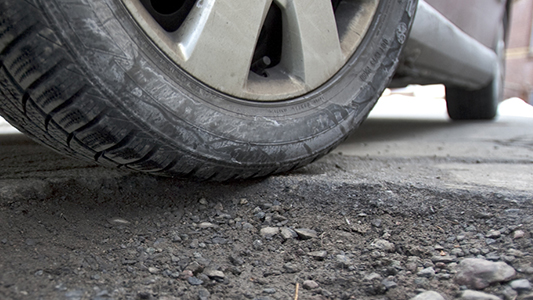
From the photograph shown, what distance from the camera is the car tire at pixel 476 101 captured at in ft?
10.6

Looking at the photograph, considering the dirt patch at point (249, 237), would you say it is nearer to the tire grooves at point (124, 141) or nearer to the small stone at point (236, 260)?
the small stone at point (236, 260)

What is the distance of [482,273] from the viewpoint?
77cm

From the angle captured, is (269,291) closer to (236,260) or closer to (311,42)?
(236,260)

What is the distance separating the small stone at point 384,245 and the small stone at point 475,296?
0.20 meters

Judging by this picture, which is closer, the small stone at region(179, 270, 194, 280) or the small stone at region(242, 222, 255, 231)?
the small stone at region(179, 270, 194, 280)

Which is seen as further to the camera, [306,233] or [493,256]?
[306,233]

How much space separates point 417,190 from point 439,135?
1738 millimetres

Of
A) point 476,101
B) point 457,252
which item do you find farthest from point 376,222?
point 476,101

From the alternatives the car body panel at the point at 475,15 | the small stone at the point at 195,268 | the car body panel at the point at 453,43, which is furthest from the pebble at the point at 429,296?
the car body panel at the point at 475,15

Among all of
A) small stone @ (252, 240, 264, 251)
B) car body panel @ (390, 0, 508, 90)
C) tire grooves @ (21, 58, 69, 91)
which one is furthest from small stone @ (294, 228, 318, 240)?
car body panel @ (390, 0, 508, 90)

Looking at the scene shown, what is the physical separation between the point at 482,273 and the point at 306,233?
0.41 metres

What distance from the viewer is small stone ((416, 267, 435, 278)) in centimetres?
81

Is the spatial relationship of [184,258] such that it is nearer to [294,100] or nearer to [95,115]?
[95,115]

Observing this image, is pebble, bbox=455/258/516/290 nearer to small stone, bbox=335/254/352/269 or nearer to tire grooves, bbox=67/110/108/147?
small stone, bbox=335/254/352/269
